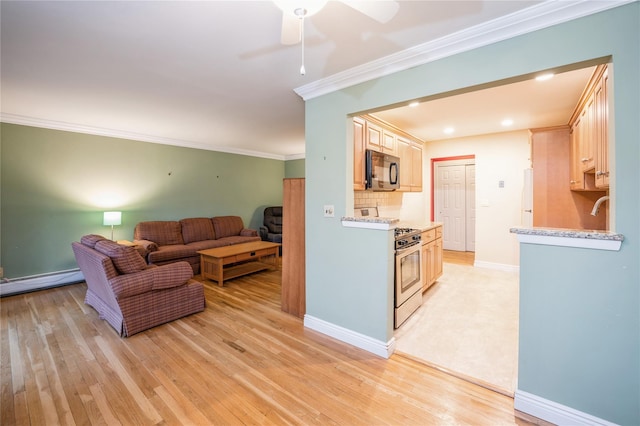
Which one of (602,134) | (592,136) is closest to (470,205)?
(592,136)

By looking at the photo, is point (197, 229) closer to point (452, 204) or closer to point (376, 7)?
point (376, 7)

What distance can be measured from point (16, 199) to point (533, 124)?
7.62 metres

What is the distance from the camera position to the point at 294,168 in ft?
24.6

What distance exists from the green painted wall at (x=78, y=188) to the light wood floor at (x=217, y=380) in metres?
1.47

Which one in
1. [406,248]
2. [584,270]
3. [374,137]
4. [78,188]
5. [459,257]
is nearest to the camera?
[584,270]

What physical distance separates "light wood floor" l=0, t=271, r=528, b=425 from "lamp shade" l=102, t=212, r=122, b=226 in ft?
5.44

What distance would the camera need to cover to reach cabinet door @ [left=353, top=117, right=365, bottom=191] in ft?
10.1

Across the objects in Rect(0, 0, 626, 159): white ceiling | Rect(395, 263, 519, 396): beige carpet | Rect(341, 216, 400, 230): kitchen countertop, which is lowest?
Rect(395, 263, 519, 396): beige carpet

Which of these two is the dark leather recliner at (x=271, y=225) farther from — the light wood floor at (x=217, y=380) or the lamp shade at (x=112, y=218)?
the light wood floor at (x=217, y=380)

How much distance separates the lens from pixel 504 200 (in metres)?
4.80

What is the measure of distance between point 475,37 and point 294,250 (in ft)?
8.14

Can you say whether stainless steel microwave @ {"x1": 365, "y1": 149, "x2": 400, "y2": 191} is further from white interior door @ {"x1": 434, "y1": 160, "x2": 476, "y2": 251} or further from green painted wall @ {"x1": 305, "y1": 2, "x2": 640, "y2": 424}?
white interior door @ {"x1": 434, "y1": 160, "x2": 476, "y2": 251}

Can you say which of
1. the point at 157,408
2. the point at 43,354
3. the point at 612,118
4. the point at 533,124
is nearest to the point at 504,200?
the point at 533,124

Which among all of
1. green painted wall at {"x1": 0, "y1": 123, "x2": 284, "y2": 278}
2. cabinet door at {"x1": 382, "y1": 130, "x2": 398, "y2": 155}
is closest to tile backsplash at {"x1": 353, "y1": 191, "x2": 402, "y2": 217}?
cabinet door at {"x1": 382, "y1": 130, "x2": 398, "y2": 155}
